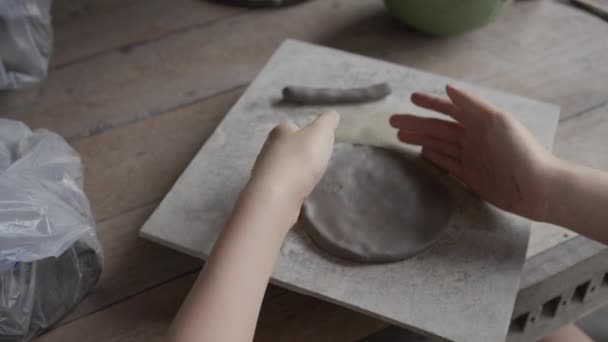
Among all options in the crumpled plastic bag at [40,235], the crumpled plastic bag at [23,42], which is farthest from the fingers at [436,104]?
the crumpled plastic bag at [23,42]

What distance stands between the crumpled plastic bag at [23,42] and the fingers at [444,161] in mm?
624

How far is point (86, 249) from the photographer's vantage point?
698 millimetres

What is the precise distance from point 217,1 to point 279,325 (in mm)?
722

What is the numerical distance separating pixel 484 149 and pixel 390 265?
0.64 feet

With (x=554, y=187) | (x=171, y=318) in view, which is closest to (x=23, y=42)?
(x=171, y=318)

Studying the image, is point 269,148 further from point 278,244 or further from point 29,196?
point 29,196

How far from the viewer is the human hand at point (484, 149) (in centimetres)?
72

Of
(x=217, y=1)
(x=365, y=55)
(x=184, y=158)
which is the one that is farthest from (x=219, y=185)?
(x=217, y=1)

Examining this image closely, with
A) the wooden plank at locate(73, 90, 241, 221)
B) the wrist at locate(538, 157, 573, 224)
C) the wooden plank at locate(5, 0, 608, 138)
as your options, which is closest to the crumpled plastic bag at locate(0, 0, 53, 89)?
the wooden plank at locate(5, 0, 608, 138)

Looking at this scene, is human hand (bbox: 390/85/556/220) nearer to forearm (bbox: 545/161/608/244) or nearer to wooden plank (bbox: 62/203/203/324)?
forearm (bbox: 545/161/608/244)

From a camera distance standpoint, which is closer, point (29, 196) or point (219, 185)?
point (29, 196)

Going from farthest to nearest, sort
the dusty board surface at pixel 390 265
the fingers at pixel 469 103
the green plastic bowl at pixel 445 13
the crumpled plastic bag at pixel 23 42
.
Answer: the green plastic bowl at pixel 445 13, the crumpled plastic bag at pixel 23 42, the fingers at pixel 469 103, the dusty board surface at pixel 390 265

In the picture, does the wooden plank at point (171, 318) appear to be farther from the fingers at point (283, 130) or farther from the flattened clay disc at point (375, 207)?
the fingers at point (283, 130)

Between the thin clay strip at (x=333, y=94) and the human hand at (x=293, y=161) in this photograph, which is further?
the thin clay strip at (x=333, y=94)
